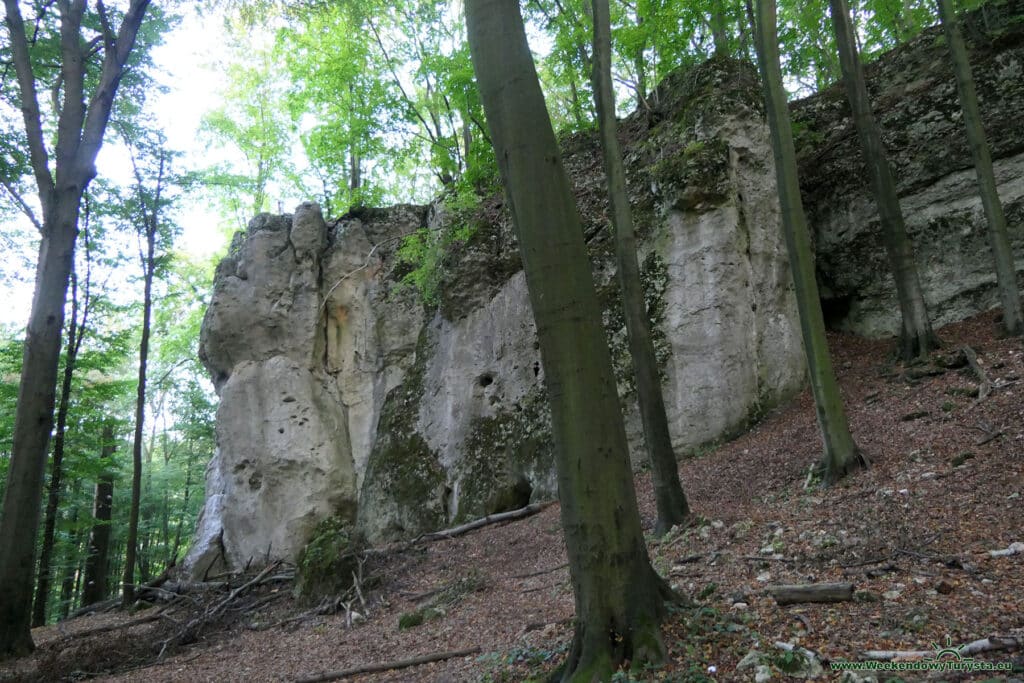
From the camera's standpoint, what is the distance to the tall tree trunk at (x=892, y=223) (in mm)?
9758

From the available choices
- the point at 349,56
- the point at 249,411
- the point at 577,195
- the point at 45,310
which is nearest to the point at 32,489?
the point at 45,310

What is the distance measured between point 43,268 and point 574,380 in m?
9.07

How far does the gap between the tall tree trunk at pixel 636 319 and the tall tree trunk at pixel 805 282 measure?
1725 millimetres

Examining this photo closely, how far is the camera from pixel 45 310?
8.89 m

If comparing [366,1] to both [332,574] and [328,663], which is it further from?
[328,663]

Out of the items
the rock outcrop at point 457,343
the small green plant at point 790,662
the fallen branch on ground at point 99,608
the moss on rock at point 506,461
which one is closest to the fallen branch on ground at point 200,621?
the rock outcrop at point 457,343

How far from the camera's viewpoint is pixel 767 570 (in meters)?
5.14

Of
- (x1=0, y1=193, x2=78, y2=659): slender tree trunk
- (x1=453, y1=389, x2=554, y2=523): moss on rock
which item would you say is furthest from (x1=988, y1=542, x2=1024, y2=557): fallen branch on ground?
(x1=0, y1=193, x2=78, y2=659): slender tree trunk

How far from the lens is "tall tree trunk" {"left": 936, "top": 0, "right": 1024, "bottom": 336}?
9.10 meters

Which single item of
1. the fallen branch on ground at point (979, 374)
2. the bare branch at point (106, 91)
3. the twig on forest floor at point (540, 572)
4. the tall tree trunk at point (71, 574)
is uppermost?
the bare branch at point (106, 91)

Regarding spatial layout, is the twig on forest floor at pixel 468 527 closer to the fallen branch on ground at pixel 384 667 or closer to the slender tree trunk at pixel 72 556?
the fallen branch on ground at pixel 384 667

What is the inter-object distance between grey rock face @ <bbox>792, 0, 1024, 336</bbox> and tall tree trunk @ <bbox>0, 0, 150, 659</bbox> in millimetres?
13105

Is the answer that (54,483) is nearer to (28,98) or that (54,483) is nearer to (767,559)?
(28,98)

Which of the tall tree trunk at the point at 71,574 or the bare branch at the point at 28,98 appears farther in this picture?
the tall tree trunk at the point at 71,574
